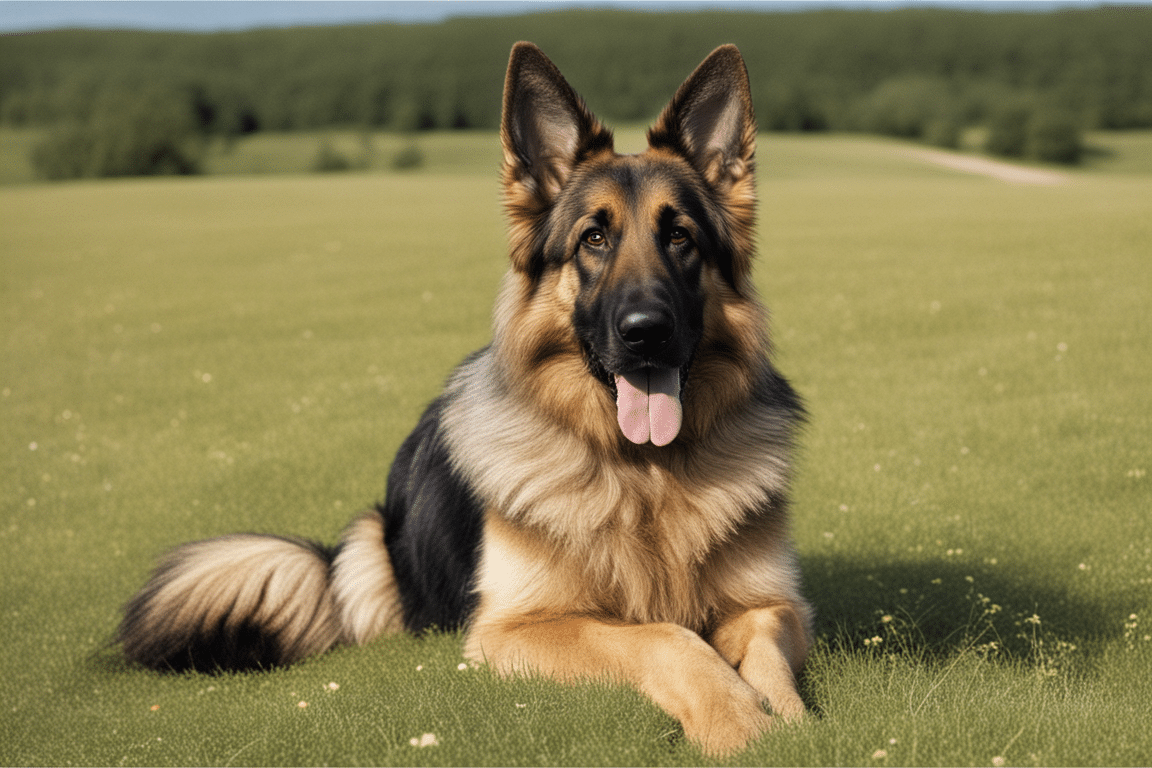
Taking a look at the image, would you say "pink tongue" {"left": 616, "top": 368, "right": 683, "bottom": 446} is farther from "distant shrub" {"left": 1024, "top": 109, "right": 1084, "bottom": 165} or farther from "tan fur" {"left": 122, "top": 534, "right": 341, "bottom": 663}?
"distant shrub" {"left": 1024, "top": 109, "right": 1084, "bottom": 165}

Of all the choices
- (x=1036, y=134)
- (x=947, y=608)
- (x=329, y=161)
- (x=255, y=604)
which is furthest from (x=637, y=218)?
(x=1036, y=134)

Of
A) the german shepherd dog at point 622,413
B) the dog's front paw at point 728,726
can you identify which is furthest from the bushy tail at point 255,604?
the dog's front paw at point 728,726

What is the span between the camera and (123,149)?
7575 cm

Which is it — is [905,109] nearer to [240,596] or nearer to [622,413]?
[622,413]

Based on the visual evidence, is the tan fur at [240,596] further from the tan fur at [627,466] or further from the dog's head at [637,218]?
the dog's head at [637,218]

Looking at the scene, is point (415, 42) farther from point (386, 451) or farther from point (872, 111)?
point (386, 451)

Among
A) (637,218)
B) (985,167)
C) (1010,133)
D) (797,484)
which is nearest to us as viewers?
(637,218)

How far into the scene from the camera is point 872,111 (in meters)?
91.9

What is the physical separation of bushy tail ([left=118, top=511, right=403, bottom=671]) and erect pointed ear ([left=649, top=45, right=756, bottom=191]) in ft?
9.50

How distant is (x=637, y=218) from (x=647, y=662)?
6.70ft

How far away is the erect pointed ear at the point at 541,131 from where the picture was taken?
474cm

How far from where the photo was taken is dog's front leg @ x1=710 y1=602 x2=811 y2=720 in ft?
12.9

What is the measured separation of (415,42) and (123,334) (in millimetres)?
130739

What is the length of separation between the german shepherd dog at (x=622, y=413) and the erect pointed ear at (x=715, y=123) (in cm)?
1
